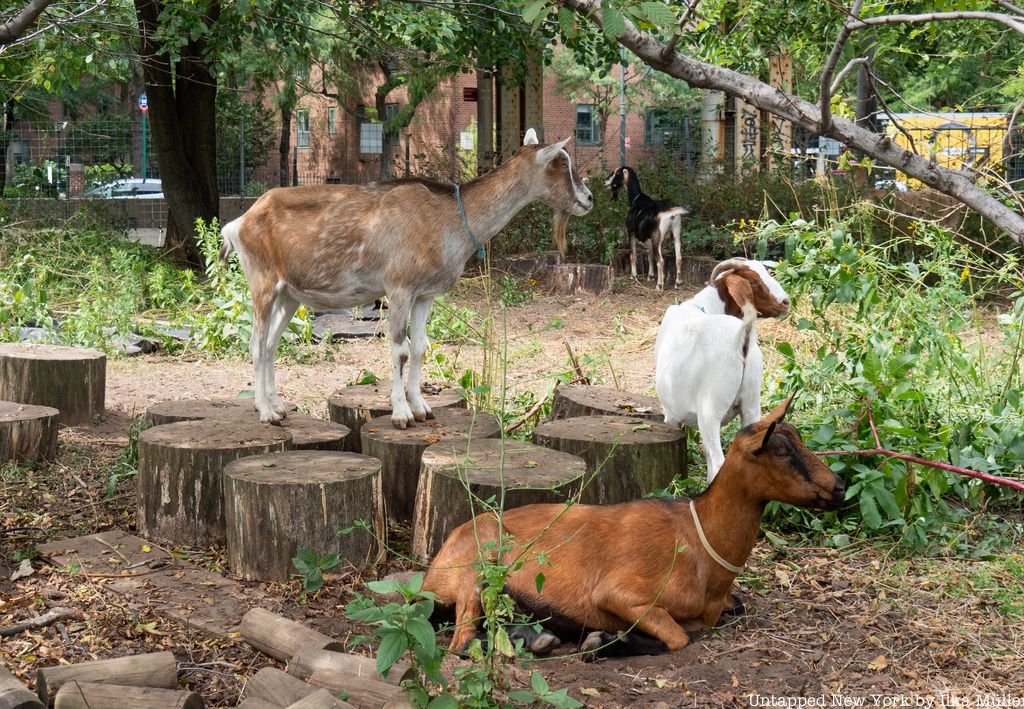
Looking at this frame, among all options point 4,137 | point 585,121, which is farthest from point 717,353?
point 585,121

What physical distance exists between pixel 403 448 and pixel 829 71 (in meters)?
2.61

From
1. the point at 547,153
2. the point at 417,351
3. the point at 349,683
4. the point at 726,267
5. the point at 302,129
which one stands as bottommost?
the point at 349,683

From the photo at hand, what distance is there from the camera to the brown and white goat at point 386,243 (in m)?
5.47

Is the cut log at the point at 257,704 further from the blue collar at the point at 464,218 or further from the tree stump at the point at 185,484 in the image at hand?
the blue collar at the point at 464,218

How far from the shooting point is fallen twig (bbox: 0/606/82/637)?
3.90 meters

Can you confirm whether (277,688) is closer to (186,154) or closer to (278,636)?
(278,636)

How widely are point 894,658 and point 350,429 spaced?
122 inches

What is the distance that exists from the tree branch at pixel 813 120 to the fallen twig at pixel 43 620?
2980 mm

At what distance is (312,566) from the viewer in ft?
14.6

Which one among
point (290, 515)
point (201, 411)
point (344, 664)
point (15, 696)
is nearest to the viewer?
point (15, 696)

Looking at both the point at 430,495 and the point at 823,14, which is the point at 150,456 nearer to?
the point at 430,495

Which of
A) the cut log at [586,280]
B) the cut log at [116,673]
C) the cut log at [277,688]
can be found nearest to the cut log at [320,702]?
the cut log at [277,688]

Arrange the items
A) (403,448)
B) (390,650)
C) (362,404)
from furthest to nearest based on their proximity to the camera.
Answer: (362,404) → (403,448) → (390,650)

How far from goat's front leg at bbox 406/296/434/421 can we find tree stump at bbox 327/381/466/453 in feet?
1.06
